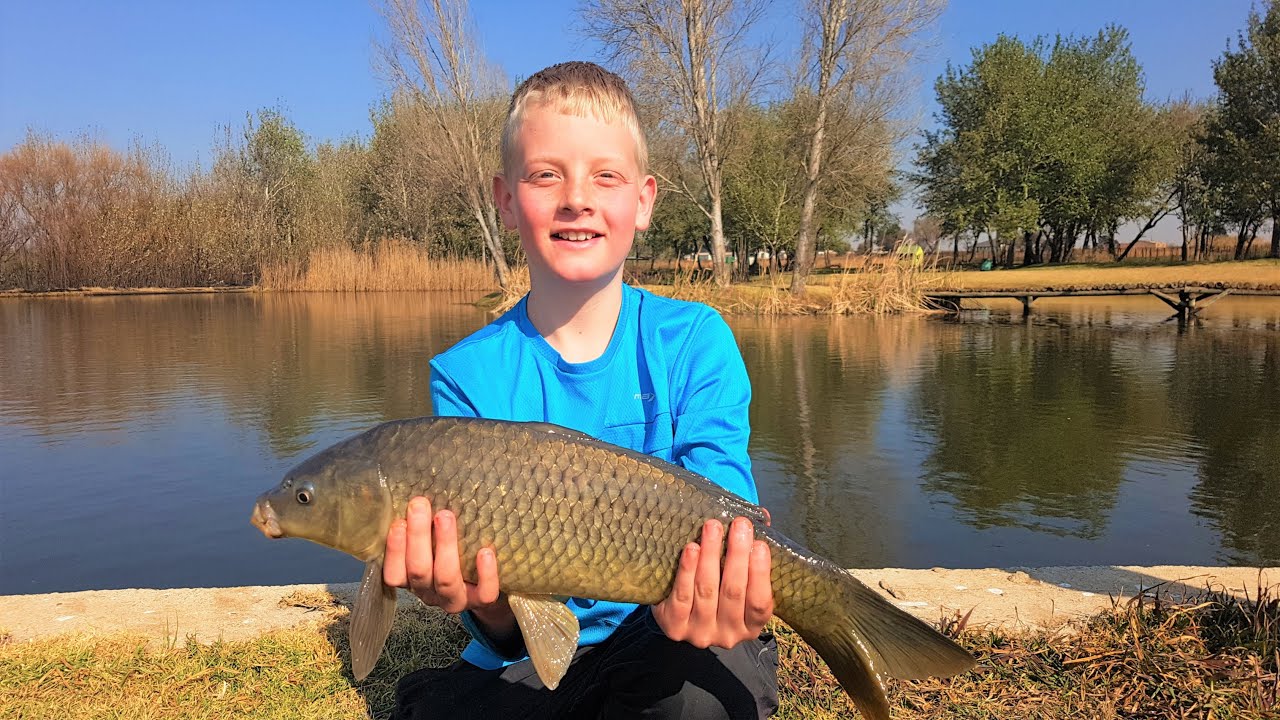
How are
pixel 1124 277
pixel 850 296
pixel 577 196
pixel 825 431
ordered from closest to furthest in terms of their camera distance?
pixel 577 196, pixel 825 431, pixel 850 296, pixel 1124 277

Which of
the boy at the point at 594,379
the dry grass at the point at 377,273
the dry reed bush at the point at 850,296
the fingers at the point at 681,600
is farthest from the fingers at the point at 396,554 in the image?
the dry grass at the point at 377,273

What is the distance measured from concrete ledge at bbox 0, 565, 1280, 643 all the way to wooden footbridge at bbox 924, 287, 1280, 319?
1967 centimetres

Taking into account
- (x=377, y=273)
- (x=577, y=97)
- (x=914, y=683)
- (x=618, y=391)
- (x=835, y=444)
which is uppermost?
(x=377, y=273)

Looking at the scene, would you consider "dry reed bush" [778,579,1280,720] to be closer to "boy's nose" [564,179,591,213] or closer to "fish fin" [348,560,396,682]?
"fish fin" [348,560,396,682]

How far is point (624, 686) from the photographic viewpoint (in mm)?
2045

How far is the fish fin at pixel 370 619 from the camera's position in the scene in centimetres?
179

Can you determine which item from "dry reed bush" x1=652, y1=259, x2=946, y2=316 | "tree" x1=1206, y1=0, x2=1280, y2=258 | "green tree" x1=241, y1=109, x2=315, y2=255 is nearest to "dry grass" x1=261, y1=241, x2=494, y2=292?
"green tree" x1=241, y1=109, x2=315, y2=255

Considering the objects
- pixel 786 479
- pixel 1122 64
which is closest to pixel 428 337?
pixel 786 479

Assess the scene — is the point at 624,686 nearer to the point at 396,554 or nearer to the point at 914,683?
the point at 396,554

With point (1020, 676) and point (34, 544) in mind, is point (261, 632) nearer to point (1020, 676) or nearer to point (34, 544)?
point (1020, 676)

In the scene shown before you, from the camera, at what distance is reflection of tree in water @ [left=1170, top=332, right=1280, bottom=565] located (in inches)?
224

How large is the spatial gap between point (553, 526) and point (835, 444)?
6674 millimetres

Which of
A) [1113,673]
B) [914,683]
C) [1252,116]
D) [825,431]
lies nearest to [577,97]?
[914,683]

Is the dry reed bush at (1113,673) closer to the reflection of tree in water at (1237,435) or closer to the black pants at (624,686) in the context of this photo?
the black pants at (624,686)
